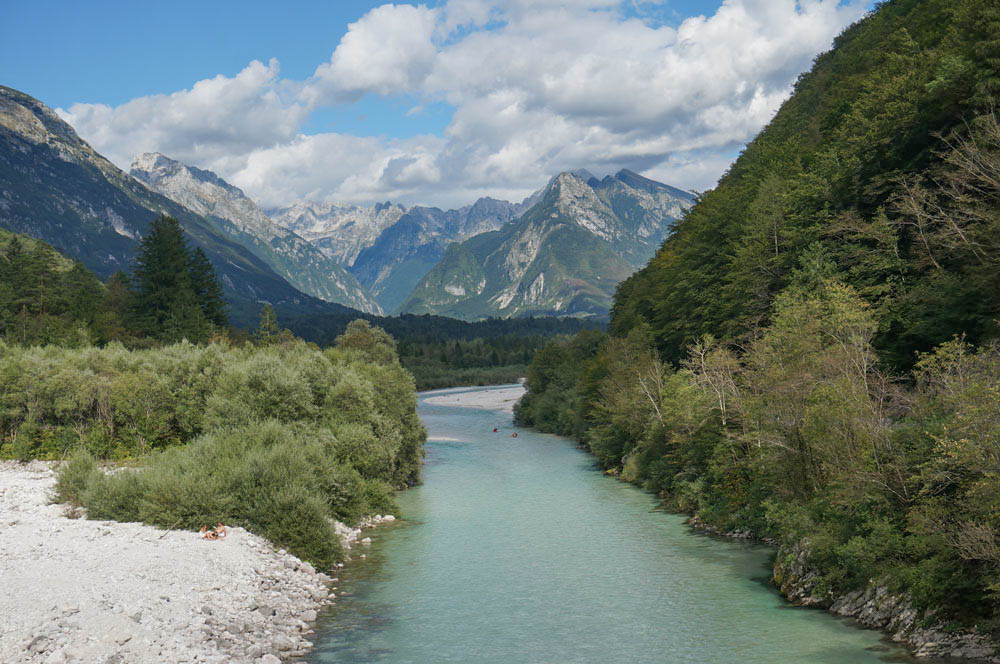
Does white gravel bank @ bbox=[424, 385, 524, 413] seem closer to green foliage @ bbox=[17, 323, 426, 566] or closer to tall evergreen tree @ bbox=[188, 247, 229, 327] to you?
tall evergreen tree @ bbox=[188, 247, 229, 327]

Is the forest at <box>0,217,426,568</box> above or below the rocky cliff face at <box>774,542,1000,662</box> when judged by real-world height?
above

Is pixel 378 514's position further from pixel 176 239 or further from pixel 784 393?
pixel 176 239

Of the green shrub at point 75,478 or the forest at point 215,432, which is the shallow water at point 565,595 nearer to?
the forest at point 215,432

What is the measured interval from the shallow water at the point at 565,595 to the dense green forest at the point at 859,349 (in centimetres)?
284

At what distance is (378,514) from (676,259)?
153ft

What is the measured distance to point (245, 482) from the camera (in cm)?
3216

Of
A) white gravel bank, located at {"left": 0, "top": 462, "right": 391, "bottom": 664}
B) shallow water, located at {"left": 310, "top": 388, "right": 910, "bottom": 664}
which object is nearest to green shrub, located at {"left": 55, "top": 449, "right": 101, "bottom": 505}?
white gravel bank, located at {"left": 0, "top": 462, "right": 391, "bottom": 664}

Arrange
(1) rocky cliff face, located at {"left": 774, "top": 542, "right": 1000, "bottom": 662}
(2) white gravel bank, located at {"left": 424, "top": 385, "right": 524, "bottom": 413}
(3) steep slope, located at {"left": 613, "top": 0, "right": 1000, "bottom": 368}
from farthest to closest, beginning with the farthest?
(2) white gravel bank, located at {"left": 424, "top": 385, "right": 524, "bottom": 413}, (3) steep slope, located at {"left": 613, "top": 0, "right": 1000, "bottom": 368}, (1) rocky cliff face, located at {"left": 774, "top": 542, "right": 1000, "bottom": 662}

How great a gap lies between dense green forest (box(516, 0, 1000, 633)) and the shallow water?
112 inches

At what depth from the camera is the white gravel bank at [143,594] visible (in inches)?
719

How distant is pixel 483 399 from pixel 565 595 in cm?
12806

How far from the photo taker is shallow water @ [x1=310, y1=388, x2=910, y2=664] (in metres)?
21.7

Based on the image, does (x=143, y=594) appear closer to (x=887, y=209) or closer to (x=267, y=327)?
(x=887, y=209)

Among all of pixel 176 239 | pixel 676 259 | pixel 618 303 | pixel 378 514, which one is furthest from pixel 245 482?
pixel 618 303
